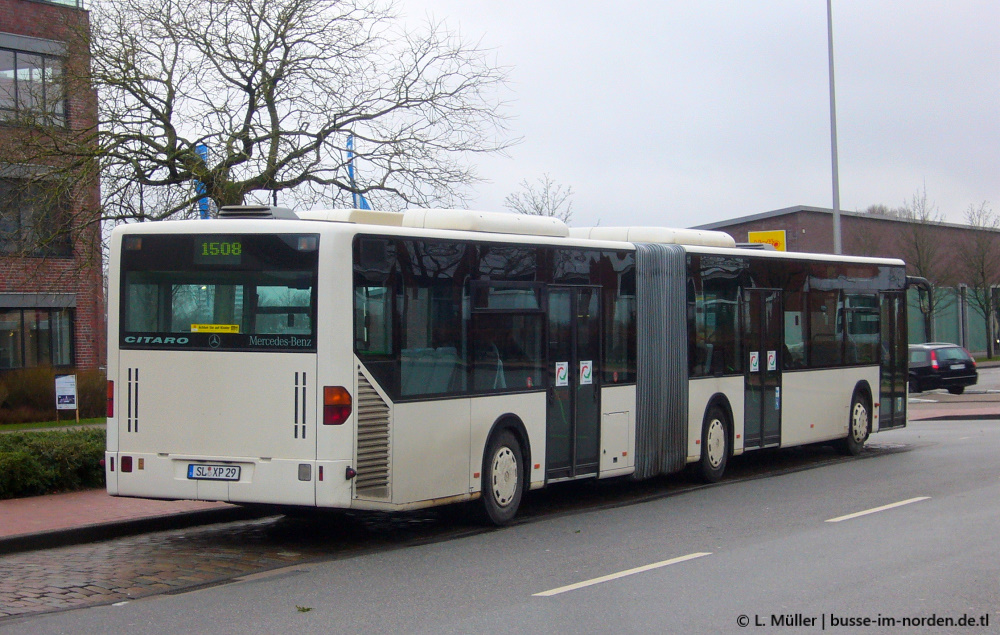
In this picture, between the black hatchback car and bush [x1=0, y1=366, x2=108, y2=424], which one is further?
the black hatchback car

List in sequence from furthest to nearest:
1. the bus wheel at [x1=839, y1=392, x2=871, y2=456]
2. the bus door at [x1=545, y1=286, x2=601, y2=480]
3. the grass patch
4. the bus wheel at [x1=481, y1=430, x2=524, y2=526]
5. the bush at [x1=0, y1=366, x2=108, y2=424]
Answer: the bush at [x1=0, y1=366, x2=108, y2=424], the grass patch, the bus wheel at [x1=839, y1=392, x2=871, y2=456], the bus door at [x1=545, y1=286, x2=601, y2=480], the bus wheel at [x1=481, y1=430, x2=524, y2=526]

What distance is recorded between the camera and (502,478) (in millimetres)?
11016

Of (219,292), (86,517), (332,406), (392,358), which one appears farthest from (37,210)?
(332,406)

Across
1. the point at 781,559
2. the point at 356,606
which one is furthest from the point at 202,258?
the point at 781,559

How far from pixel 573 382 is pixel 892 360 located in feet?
27.2

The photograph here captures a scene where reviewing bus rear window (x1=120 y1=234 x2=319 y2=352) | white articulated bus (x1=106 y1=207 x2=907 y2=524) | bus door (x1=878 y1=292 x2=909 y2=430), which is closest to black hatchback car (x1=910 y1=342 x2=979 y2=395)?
bus door (x1=878 y1=292 x2=909 y2=430)

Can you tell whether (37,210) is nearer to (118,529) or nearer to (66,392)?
(66,392)

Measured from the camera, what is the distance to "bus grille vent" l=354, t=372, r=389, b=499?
9.38m

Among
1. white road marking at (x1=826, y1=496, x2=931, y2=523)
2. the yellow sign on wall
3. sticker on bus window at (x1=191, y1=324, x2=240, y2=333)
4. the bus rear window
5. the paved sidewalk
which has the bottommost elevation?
white road marking at (x1=826, y1=496, x2=931, y2=523)

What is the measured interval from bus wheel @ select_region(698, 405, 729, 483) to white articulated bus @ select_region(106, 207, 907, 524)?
0.38 m

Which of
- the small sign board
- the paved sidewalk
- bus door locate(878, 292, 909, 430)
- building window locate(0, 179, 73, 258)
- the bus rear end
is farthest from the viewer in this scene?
the small sign board

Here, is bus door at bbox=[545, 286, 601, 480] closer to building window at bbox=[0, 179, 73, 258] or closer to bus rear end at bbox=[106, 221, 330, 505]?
bus rear end at bbox=[106, 221, 330, 505]

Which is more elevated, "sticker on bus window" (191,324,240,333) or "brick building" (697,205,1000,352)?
"brick building" (697,205,1000,352)

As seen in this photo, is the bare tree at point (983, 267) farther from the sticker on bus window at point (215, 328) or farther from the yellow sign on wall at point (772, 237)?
the sticker on bus window at point (215, 328)
